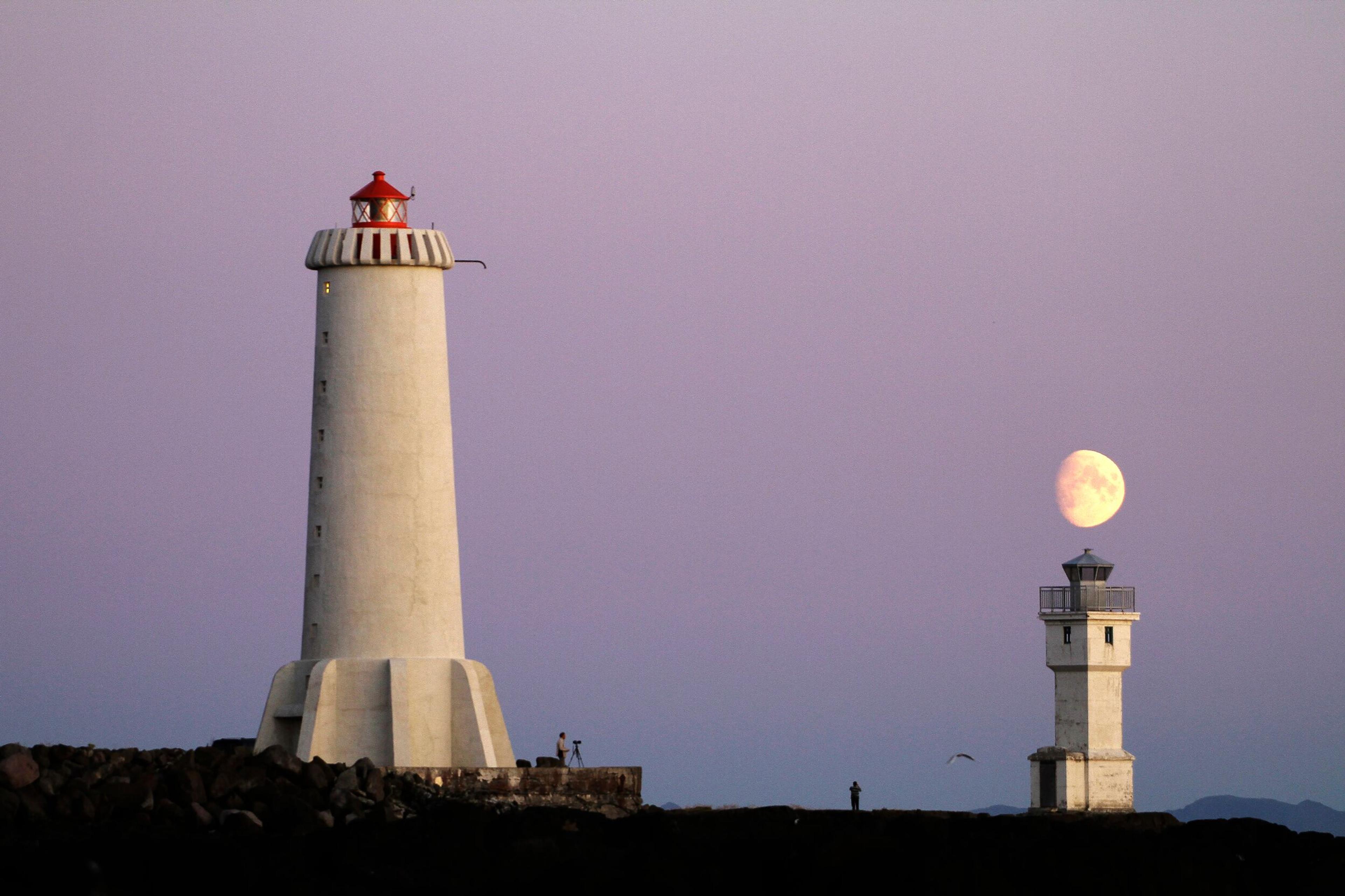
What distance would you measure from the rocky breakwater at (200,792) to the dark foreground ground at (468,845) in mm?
26

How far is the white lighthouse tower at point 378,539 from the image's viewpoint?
28.2m

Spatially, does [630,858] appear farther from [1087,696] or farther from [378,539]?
[1087,696]

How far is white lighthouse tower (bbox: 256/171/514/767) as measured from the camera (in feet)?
92.4

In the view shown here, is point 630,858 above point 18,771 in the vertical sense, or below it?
below

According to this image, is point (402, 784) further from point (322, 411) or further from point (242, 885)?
point (242, 885)

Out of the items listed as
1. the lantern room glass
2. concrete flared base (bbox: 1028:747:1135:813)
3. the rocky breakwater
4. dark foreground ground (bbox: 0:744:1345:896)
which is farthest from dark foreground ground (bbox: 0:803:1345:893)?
concrete flared base (bbox: 1028:747:1135:813)

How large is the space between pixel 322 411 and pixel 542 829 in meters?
7.48

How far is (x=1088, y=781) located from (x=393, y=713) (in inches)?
754

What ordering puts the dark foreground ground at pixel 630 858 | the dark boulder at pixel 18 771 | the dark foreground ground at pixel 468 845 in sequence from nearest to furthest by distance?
the dark foreground ground at pixel 630 858 → the dark foreground ground at pixel 468 845 → the dark boulder at pixel 18 771

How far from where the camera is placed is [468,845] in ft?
70.3

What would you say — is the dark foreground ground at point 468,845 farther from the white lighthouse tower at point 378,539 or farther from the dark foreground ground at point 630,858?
the white lighthouse tower at point 378,539

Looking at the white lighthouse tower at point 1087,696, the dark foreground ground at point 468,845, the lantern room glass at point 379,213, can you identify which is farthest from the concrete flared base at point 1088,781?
the lantern room glass at point 379,213

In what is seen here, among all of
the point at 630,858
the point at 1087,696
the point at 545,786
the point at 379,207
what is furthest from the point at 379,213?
the point at 1087,696

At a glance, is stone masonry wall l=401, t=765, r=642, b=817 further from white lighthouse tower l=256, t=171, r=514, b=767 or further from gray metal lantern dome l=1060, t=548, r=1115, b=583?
gray metal lantern dome l=1060, t=548, r=1115, b=583
